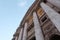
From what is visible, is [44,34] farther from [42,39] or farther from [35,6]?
[35,6]

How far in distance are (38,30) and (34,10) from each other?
24.7ft

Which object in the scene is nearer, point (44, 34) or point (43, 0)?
point (44, 34)

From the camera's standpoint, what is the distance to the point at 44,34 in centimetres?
1259

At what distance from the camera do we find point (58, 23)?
898 centimetres

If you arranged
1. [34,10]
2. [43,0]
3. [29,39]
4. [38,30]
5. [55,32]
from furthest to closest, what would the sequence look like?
[34,10], [43,0], [29,39], [38,30], [55,32]

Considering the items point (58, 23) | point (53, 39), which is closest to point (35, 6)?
point (53, 39)

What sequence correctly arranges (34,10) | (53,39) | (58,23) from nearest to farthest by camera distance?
1. (58,23)
2. (53,39)
3. (34,10)

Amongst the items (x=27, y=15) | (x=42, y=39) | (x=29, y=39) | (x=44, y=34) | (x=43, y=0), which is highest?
(x=27, y=15)

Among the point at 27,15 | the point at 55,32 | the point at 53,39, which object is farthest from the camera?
the point at 27,15

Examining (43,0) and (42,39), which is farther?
(43,0)

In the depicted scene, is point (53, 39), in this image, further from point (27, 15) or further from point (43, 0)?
point (27, 15)

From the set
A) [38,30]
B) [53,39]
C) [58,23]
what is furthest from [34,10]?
[58,23]

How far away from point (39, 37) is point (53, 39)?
141 centimetres

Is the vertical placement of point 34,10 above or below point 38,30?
above
